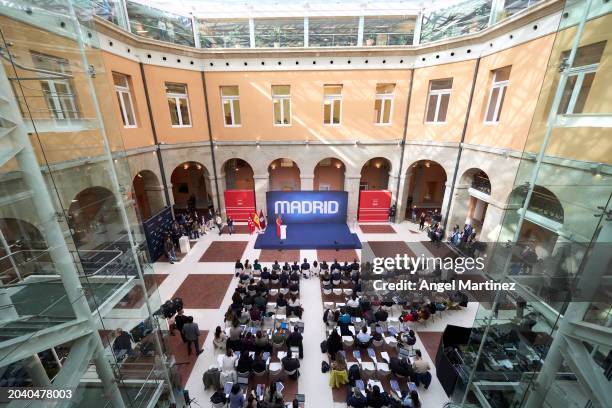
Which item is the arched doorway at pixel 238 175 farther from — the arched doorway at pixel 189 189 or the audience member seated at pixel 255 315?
the audience member seated at pixel 255 315

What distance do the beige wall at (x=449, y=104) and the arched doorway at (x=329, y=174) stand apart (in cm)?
627

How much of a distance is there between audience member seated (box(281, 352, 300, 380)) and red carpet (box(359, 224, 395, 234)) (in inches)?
421

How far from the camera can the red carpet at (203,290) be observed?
33.7 ft

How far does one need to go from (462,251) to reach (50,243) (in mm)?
16112

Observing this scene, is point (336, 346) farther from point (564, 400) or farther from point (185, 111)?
point (185, 111)

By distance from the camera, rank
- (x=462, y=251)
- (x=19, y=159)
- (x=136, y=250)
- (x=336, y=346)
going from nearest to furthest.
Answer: (x=19, y=159) < (x=136, y=250) < (x=336, y=346) < (x=462, y=251)

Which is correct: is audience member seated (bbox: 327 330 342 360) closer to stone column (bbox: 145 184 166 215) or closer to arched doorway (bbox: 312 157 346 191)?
stone column (bbox: 145 184 166 215)

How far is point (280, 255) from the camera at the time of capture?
45.5 ft

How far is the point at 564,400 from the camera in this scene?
3.84m

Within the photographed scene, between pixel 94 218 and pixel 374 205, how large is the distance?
16.1m

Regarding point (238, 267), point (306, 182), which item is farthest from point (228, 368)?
point (306, 182)

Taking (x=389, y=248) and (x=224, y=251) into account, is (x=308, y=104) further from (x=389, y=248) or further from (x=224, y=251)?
(x=224, y=251)

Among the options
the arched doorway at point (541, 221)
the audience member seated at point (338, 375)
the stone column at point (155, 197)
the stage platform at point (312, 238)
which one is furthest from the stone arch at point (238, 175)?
the arched doorway at point (541, 221)

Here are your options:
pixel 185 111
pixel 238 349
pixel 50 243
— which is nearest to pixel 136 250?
pixel 50 243
